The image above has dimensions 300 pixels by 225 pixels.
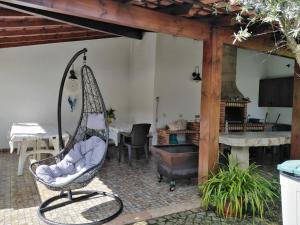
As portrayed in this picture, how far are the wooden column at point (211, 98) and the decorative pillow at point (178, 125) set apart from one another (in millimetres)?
3097

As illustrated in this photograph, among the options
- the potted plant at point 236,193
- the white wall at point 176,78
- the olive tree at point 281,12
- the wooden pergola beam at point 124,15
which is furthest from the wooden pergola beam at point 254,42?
the white wall at point 176,78

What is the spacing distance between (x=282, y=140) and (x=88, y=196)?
3.73 meters

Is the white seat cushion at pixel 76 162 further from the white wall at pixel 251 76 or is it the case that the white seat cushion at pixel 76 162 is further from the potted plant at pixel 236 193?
the white wall at pixel 251 76

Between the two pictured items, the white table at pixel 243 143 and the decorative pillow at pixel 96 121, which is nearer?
the decorative pillow at pixel 96 121

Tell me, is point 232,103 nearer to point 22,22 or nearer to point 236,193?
point 236,193

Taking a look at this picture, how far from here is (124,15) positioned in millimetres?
2969

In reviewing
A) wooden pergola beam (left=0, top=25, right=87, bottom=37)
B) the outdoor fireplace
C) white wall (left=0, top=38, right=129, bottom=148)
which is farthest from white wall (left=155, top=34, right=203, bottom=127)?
wooden pergola beam (left=0, top=25, right=87, bottom=37)

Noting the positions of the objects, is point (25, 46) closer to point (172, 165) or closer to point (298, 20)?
point (172, 165)

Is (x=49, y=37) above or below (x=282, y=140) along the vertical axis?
above

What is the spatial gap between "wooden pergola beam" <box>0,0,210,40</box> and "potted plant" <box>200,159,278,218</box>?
74.6 inches

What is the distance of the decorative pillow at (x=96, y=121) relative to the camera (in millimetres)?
3898

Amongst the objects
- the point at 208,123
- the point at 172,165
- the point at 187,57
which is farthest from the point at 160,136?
the point at 208,123

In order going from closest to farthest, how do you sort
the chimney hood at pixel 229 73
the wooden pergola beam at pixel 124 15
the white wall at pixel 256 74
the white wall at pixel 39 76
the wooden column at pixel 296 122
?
the wooden pergola beam at pixel 124 15
the wooden column at pixel 296 122
the white wall at pixel 39 76
the chimney hood at pixel 229 73
the white wall at pixel 256 74

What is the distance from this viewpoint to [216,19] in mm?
3631
